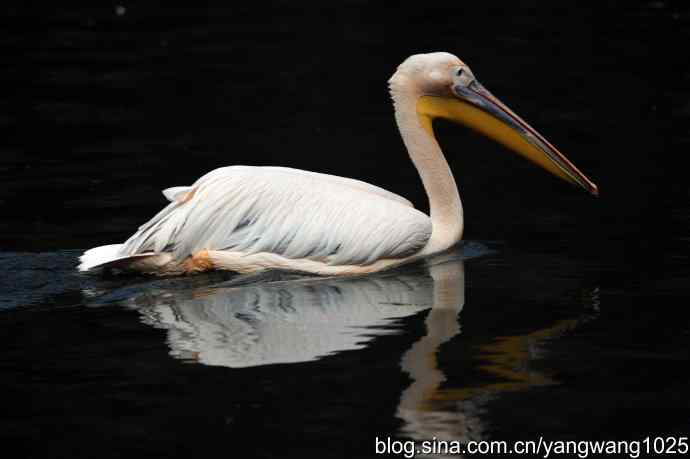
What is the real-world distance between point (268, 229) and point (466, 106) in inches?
50.9

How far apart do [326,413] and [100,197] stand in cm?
366

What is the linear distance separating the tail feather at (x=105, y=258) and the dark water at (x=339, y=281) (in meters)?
0.09

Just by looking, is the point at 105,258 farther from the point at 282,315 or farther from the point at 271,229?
the point at 282,315

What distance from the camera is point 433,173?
21.9ft

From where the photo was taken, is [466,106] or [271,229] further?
[466,106]

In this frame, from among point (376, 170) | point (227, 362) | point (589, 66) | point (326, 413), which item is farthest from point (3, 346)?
point (589, 66)

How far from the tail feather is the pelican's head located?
1.59 metres

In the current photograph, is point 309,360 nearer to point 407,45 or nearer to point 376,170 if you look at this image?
point 376,170

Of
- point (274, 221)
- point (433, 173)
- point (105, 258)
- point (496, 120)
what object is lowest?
point (105, 258)

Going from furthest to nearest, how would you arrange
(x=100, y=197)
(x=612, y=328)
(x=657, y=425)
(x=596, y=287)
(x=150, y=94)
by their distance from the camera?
1. (x=150, y=94)
2. (x=100, y=197)
3. (x=596, y=287)
4. (x=612, y=328)
5. (x=657, y=425)

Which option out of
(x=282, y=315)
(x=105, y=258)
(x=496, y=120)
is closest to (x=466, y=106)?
(x=496, y=120)

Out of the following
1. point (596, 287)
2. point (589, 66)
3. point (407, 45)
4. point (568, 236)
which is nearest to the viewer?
point (596, 287)

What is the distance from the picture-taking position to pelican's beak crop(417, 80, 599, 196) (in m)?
6.62

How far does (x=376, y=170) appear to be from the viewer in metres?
8.41
